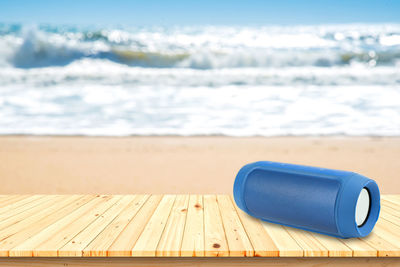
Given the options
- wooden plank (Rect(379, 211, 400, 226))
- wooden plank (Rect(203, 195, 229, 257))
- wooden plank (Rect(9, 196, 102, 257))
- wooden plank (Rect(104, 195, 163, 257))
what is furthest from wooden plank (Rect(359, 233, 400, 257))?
wooden plank (Rect(9, 196, 102, 257))

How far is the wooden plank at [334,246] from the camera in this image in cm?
143

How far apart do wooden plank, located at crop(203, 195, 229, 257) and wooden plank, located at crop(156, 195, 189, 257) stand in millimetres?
100

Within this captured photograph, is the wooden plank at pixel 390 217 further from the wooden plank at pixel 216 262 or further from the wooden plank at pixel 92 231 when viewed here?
the wooden plank at pixel 92 231

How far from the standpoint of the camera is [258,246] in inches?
58.1

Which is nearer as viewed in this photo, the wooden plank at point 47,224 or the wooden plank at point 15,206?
the wooden plank at point 47,224

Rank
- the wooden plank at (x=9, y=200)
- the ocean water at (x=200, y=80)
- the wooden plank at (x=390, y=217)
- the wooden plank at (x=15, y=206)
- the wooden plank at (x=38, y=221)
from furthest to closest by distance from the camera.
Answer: the ocean water at (x=200, y=80) < the wooden plank at (x=9, y=200) < the wooden plank at (x=15, y=206) < the wooden plank at (x=390, y=217) < the wooden plank at (x=38, y=221)

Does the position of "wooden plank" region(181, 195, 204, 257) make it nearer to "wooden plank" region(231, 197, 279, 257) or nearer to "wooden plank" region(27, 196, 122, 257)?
"wooden plank" region(231, 197, 279, 257)

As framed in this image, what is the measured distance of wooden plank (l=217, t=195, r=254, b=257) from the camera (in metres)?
1.43

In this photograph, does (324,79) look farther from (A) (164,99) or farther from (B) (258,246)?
(B) (258,246)

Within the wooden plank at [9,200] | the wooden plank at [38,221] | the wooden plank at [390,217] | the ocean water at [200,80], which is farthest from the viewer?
the ocean water at [200,80]

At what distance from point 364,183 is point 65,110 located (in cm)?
538

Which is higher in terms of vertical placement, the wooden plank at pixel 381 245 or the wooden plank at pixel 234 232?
the wooden plank at pixel 234 232

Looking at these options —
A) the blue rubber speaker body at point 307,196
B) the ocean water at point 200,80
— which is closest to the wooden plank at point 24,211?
the blue rubber speaker body at point 307,196

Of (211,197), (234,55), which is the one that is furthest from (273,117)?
(234,55)
